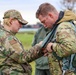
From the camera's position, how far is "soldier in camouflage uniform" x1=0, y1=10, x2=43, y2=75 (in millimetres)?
6215

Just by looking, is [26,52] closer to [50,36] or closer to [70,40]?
[50,36]

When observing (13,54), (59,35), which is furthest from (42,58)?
(59,35)

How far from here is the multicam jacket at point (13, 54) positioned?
6.21 metres

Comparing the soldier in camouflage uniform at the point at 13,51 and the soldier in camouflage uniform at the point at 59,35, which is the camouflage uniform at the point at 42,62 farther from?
the soldier in camouflage uniform at the point at 59,35

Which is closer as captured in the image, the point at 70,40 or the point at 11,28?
the point at 70,40

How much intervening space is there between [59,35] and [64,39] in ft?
0.36

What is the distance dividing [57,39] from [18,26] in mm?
935

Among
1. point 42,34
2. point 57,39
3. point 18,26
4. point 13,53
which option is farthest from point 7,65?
point 42,34

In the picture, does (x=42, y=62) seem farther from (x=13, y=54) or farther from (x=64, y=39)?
(x=64, y=39)

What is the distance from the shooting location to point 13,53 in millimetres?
6230

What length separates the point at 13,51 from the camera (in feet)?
20.4

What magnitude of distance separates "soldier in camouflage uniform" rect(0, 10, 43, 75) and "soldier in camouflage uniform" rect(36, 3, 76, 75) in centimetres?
42

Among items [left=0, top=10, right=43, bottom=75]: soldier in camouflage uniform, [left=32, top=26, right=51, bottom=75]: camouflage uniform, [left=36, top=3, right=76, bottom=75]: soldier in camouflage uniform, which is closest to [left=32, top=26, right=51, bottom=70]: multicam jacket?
[left=32, top=26, right=51, bottom=75]: camouflage uniform

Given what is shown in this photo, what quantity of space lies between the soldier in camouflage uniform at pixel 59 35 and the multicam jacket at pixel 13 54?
0.40m
